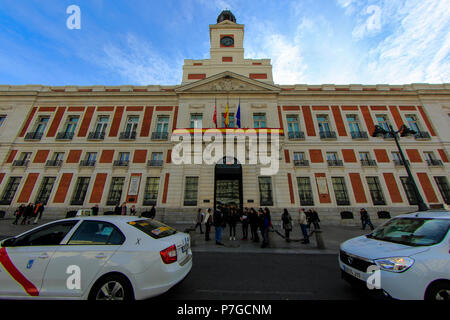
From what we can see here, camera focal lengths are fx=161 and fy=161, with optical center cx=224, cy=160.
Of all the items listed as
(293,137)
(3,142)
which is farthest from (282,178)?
(3,142)

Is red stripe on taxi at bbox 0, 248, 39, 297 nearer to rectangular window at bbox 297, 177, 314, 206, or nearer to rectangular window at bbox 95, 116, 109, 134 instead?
rectangular window at bbox 297, 177, 314, 206

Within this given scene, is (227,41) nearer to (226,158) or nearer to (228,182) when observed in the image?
(226,158)

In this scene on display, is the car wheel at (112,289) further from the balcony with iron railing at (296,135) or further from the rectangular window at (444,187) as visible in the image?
the rectangular window at (444,187)

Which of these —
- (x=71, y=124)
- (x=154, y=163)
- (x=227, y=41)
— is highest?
(x=227, y=41)

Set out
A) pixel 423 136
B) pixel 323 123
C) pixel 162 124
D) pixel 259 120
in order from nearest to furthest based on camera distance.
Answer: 1. pixel 423 136
2. pixel 259 120
3. pixel 162 124
4. pixel 323 123

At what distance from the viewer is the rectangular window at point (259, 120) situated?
58.2ft

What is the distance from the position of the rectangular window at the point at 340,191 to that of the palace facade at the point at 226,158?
97 mm

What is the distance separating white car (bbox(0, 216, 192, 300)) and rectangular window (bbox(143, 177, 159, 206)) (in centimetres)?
1292

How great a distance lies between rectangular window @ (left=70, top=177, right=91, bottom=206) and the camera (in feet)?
49.9

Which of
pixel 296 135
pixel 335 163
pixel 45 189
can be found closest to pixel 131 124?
pixel 45 189

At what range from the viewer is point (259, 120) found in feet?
58.6

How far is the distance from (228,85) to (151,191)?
14250 millimetres

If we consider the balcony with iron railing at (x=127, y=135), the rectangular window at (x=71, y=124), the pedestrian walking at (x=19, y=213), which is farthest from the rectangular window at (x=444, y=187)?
the rectangular window at (x=71, y=124)
